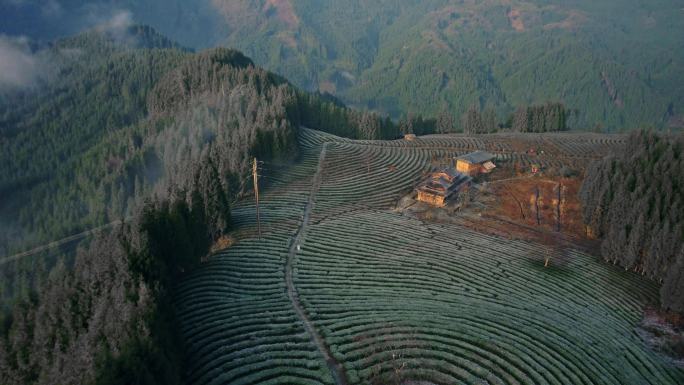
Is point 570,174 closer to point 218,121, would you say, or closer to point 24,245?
point 218,121

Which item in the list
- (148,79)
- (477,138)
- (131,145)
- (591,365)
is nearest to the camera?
(591,365)

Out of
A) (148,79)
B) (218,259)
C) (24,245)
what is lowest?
(24,245)

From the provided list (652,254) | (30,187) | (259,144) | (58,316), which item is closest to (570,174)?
(652,254)

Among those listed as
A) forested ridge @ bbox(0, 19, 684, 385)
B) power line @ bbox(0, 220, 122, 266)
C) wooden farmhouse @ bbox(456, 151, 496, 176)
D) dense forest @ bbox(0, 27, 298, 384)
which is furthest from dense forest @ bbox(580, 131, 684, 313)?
power line @ bbox(0, 220, 122, 266)

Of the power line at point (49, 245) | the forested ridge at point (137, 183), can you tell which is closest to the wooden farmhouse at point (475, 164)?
the forested ridge at point (137, 183)

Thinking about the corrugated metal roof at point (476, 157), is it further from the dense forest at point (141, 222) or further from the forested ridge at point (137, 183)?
the dense forest at point (141, 222)

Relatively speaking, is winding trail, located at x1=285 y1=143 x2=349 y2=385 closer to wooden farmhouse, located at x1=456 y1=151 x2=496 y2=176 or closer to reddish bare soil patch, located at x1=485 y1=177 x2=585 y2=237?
reddish bare soil patch, located at x1=485 y1=177 x2=585 y2=237
